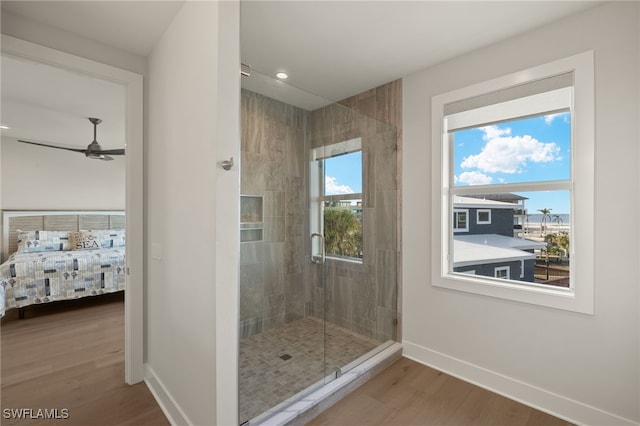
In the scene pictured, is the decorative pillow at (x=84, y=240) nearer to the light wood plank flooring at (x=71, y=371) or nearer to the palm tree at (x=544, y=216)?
the light wood plank flooring at (x=71, y=371)

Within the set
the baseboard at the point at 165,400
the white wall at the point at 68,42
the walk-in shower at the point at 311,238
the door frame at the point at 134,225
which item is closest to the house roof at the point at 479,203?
the walk-in shower at the point at 311,238

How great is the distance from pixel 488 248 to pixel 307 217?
58.8 inches

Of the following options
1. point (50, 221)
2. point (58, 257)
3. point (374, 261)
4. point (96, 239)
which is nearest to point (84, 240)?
point (96, 239)

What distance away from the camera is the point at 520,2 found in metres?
1.73

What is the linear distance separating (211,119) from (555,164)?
2.20 metres

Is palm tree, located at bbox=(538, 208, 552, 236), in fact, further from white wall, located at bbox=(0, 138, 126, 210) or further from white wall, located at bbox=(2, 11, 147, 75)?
white wall, located at bbox=(0, 138, 126, 210)

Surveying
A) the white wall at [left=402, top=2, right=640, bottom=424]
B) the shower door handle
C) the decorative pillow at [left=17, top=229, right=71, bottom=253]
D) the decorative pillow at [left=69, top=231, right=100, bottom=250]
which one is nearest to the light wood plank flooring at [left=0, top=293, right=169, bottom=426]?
the decorative pillow at [left=17, top=229, right=71, bottom=253]

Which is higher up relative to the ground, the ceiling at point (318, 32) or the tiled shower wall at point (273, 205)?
the ceiling at point (318, 32)

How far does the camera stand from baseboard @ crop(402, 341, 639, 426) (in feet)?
5.82

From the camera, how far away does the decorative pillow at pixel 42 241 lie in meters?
4.59

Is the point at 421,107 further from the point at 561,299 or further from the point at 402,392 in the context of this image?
the point at 402,392

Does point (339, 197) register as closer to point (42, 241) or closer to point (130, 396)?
point (130, 396)

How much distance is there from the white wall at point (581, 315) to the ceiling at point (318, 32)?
0.55ft

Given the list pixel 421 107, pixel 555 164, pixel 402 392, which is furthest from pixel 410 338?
pixel 421 107
